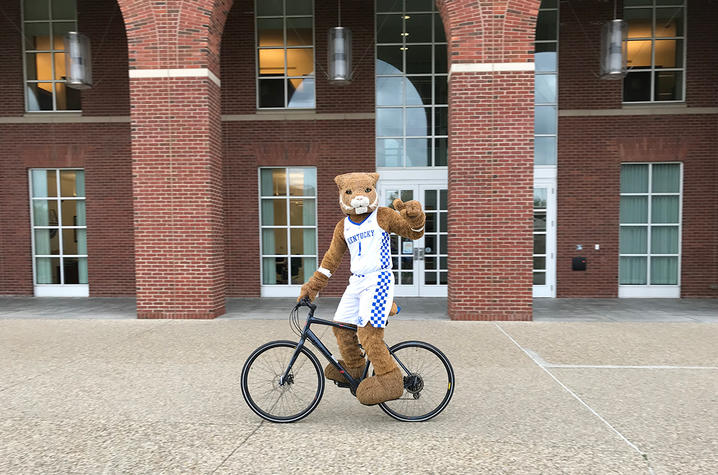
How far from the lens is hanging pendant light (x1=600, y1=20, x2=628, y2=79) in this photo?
31.0 ft

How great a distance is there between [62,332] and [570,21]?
459 inches

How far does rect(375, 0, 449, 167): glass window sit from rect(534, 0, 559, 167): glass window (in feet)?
6.75

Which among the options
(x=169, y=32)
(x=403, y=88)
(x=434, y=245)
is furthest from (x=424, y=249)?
(x=169, y=32)

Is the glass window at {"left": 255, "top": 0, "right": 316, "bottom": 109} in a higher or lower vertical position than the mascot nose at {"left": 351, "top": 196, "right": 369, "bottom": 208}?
higher

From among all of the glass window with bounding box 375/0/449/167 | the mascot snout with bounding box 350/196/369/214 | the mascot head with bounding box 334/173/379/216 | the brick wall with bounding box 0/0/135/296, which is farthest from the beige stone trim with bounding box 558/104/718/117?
the brick wall with bounding box 0/0/135/296

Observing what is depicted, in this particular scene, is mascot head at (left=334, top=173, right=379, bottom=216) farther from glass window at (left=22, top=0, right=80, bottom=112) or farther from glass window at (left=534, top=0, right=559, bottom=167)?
glass window at (left=22, top=0, right=80, bottom=112)

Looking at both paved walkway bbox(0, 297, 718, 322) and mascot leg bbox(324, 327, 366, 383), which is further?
paved walkway bbox(0, 297, 718, 322)

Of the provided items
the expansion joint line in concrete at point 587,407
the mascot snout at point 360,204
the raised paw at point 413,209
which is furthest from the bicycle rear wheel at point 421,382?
the expansion joint line in concrete at point 587,407

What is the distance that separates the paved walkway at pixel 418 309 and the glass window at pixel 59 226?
76cm

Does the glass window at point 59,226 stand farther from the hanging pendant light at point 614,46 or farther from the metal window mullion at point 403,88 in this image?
the hanging pendant light at point 614,46

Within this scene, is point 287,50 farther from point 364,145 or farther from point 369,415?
point 369,415

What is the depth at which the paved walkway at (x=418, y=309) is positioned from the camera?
8398mm

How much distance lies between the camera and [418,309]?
9148mm

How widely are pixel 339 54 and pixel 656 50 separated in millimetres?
7116
